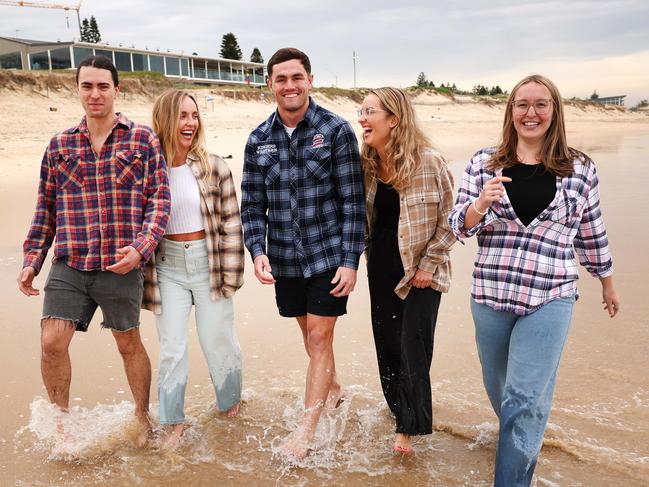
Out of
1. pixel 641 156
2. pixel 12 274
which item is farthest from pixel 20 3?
pixel 12 274

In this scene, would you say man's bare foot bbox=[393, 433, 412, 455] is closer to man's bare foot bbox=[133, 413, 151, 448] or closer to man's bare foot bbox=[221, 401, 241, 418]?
man's bare foot bbox=[221, 401, 241, 418]

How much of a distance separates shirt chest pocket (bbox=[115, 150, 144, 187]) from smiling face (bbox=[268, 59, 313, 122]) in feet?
2.78

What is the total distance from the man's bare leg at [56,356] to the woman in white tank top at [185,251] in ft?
1.65

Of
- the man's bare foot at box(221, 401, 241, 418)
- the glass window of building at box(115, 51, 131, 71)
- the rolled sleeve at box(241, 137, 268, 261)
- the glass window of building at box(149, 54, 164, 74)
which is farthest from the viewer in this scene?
the glass window of building at box(149, 54, 164, 74)

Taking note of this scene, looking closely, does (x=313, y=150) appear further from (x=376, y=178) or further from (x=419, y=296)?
(x=419, y=296)

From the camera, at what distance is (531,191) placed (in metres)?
2.98

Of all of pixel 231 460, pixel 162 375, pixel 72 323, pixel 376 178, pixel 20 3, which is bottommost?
pixel 231 460

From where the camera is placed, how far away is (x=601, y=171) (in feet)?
56.4

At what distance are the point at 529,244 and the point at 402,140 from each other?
3.03 feet

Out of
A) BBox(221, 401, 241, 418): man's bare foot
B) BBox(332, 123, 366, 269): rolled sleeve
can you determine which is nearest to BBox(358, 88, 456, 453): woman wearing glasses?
BBox(332, 123, 366, 269): rolled sleeve

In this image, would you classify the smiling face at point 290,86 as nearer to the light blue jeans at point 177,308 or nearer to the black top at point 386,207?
the black top at point 386,207

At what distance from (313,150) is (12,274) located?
4995 millimetres

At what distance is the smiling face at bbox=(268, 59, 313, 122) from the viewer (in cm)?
355

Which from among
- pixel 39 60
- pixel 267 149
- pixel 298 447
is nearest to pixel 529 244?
pixel 267 149
